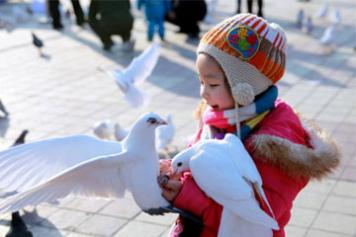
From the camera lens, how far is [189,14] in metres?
12.0

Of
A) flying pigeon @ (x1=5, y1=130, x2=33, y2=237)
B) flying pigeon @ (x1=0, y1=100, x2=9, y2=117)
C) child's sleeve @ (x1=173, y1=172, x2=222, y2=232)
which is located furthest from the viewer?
flying pigeon @ (x1=0, y1=100, x2=9, y2=117)

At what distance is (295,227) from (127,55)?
7.13 meters

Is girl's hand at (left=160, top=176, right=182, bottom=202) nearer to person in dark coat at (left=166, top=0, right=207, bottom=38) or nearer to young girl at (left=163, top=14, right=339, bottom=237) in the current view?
young girl at (left=163, top=14, right=339, bottom=237)

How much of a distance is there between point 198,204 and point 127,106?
566 cm

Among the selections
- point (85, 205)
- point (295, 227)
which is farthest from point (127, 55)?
point (295, 227)

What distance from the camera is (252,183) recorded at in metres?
1.98

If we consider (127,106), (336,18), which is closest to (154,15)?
(336,18)

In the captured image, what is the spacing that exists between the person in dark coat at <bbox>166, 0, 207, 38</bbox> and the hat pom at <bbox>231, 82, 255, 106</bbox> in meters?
10.1

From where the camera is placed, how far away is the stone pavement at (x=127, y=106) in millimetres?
4508

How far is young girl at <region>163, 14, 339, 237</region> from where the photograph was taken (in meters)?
2.13

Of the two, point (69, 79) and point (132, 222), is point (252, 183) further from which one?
point (69, 79)

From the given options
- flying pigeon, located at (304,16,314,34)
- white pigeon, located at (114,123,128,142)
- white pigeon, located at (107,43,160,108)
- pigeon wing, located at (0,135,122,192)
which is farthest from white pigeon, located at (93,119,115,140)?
flying pigeon, located at (304,16,314,34)

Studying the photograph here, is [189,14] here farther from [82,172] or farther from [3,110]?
[82,172]

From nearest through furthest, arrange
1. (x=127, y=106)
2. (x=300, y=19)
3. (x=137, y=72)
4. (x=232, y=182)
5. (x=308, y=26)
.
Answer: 1. (x=232, y=182)
2. (x=137, y=72)
3. (x=127, y=106)
4. (x=308, y=26)
5. (x=300, y=19)
